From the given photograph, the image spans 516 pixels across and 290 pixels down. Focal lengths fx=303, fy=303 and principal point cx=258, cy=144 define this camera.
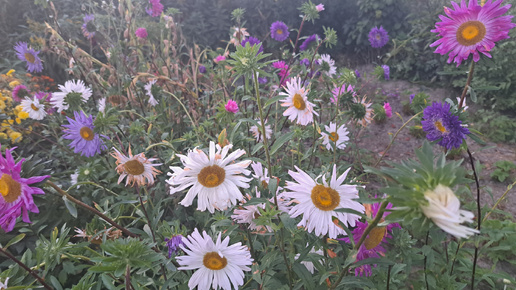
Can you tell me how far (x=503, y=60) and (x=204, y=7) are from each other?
4646 mm

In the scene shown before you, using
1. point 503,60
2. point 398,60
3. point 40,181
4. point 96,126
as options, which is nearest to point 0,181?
point 40,181

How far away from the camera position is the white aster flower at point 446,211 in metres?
0.42

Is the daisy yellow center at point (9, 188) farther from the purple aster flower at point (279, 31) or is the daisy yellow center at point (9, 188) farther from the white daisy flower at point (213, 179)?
the purple aster flower at point (279, 31)

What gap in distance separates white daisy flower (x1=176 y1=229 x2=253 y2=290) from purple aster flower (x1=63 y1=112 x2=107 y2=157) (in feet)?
2.54

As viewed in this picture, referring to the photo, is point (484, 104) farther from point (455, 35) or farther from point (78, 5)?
point (78, 5)

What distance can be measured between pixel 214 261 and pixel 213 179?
10.5 inches

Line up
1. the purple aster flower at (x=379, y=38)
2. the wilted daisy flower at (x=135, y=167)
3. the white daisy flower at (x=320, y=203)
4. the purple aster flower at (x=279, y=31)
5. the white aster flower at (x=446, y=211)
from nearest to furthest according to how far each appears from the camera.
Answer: the white aster flower at (x=446, y=211) < the white daisy flower at (x=320, y=203) < the wilted daisy flower at (x=135, y=167) < the purple aster flower at (x=279, y=31) < the purple aster flower at (x=379, y=38)

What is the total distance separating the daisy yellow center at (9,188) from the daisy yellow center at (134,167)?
39 centimetres

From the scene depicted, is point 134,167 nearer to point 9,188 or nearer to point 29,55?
point 9,188

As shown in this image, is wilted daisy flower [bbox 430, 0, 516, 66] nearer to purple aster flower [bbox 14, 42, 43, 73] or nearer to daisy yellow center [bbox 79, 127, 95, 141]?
daisy yellow center [bbox 79, 127, 95, 141]

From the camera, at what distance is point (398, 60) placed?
200 inches

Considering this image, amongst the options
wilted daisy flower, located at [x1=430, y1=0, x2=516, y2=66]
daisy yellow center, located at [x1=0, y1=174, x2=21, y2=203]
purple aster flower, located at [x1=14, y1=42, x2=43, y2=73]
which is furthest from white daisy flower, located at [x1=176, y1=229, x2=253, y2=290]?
purple aster flower, located at [x1=14, y1=42, x2=43, y2=73]

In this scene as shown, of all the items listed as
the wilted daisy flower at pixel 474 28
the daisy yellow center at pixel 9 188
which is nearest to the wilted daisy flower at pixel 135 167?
the daisy yellow center at pixel 9 188

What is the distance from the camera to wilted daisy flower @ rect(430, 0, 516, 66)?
38.7 inches
